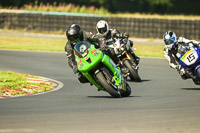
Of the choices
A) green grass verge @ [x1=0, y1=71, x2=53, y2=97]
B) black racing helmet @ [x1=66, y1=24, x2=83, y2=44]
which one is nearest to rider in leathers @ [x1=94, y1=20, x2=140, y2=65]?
green grass verge @ [x1=0, y1=71, x2=53, y2=97]

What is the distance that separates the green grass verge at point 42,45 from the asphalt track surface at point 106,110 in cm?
959

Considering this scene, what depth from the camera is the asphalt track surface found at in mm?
7234

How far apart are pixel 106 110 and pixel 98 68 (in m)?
1.79

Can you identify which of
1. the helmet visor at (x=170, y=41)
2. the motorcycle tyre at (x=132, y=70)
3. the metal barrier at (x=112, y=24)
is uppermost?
Result: the helmet visor at (x=170, y=41)

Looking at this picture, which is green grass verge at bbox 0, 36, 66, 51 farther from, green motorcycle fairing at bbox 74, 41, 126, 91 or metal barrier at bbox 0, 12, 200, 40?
green motorcycle fairing at bbox 74, 41, 126, 91

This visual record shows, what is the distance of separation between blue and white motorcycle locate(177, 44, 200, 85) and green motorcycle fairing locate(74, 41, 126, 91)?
2721mm

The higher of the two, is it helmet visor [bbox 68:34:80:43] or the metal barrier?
helmet visor [bbox 68:34:80:43]

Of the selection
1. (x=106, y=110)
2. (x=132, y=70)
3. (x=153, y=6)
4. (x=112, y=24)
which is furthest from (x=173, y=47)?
(x=153, y=6)

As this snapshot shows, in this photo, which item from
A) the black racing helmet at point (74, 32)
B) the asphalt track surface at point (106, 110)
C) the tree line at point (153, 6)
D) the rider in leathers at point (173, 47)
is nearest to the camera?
the asphalt track surface at point (106, 110)

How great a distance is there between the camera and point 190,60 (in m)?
12.9

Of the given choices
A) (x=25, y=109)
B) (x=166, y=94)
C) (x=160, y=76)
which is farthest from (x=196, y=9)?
(x=25, y=109)

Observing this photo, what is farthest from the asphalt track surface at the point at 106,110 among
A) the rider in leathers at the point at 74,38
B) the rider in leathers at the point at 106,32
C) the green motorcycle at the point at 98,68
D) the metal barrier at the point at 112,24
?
the metal barrier at the point at 112,24

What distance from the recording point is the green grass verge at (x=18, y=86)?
1183 cm

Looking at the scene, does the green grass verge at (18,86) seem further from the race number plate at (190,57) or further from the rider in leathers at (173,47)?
the race number plate at (190,57)
